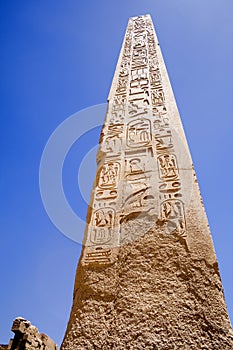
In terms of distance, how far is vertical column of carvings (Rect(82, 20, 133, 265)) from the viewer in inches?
82.0

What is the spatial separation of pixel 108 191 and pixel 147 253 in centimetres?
65

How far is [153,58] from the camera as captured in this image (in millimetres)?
4152

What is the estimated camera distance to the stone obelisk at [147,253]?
5.26 ft

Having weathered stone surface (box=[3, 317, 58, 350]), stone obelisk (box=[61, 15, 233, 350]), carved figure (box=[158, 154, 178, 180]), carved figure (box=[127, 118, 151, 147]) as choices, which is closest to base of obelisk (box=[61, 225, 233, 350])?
stone obelisk (box=[61, 15, 233, 350])

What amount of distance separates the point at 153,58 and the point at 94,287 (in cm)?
318

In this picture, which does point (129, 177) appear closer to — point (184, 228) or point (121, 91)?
point (184, 228)

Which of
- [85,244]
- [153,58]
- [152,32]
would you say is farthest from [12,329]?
[152,32]

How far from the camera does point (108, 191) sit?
2.45 meters

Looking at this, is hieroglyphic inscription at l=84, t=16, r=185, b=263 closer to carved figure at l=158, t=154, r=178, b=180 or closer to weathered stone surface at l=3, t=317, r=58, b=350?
carved figure at l=158, t=154, r=178, b=180

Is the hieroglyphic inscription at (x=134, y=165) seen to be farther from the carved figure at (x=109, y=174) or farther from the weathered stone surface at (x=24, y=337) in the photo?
the weathered stone surface at (x=24, y=337)

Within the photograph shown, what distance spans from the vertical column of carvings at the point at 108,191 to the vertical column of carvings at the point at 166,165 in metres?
0.30

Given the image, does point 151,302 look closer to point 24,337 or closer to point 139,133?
point 139,133

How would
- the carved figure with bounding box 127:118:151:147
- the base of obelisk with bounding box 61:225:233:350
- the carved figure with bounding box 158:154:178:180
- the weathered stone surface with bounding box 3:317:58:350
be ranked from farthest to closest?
the weathered stone surface with bounding box 3:317:58:350 < the carved figure with bounding box 127:118:151:147 < the carved figure with bounding box 158:154:178:180 < the base of obelisk with bounding box 61:225:233:350

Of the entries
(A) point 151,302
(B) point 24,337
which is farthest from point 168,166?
(B) point 24,337
